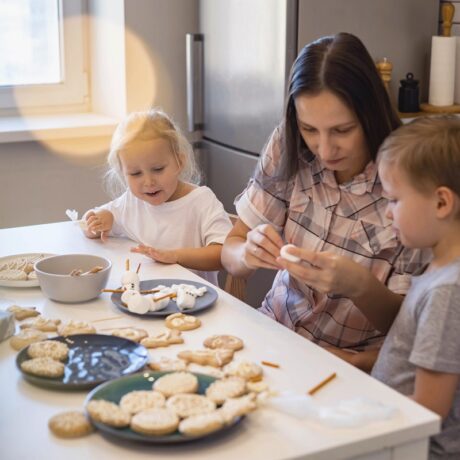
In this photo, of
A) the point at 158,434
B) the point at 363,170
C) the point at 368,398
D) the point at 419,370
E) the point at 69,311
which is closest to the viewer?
the point at 158,434

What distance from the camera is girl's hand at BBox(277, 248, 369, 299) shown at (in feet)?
4.97

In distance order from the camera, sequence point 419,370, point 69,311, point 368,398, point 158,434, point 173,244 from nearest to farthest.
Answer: point 158,434, point 368,398, point 419,370, point 69,311, point 173,244

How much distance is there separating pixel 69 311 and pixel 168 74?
1.98m

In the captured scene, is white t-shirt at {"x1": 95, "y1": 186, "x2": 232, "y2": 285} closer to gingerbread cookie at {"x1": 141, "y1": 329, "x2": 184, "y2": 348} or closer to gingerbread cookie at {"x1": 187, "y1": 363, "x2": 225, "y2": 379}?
gingerbread cookie at {"x1": 141, "y1": 329, "x2": 184, "y2": 348}

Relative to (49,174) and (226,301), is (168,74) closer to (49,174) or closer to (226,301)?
(49,174)

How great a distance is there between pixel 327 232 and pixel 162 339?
1.81ft

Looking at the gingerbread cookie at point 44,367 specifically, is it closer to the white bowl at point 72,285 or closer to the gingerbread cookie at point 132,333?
the gingerbread cookie at point 132,333

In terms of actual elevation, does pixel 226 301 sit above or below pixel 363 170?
below

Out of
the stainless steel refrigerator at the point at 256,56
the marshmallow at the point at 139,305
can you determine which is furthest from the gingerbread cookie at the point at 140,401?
the stainless steel refrigerator at the point at 256,56

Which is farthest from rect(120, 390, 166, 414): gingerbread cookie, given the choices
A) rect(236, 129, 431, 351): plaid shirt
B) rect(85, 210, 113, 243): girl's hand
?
rect(85, 210, 113, 243): girl's hand

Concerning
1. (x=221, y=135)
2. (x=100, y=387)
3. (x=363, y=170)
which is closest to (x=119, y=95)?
(x=221, y=135)

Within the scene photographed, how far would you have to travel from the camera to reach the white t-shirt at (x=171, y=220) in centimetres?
221

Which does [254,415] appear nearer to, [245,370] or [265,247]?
[245,370]

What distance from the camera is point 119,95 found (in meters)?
3.43
